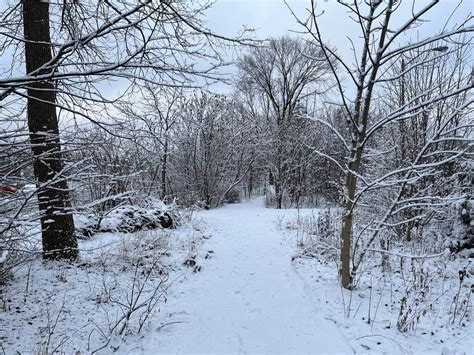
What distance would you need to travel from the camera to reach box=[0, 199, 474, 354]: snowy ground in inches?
122

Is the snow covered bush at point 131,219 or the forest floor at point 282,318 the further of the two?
the snow covered bush at point 131,219

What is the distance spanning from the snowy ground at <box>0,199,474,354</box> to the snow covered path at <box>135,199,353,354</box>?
0.01 meters

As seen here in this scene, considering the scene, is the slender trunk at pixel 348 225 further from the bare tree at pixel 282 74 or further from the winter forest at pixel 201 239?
the bare tree at pixel 282 74

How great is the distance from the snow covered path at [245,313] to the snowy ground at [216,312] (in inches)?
0.5

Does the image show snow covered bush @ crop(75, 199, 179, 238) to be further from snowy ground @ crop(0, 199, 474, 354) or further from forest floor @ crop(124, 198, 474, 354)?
forest floor @ crop(124, 198, 474, 354)

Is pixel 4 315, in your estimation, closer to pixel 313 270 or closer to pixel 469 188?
pixel 313 270

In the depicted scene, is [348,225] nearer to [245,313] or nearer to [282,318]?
[282,318]

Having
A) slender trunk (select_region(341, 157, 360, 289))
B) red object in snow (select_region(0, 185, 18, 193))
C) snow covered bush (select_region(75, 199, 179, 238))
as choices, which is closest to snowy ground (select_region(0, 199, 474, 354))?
slender trunk (select_region(341, 157, 360, 289))

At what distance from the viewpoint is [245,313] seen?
152 inches

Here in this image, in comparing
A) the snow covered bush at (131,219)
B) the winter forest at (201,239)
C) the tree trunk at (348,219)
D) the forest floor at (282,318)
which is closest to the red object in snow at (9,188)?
the winter forest at (201,239)

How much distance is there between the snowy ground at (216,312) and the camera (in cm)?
310

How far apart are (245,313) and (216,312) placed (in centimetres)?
36

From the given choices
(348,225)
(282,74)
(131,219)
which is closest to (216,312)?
(348,225)

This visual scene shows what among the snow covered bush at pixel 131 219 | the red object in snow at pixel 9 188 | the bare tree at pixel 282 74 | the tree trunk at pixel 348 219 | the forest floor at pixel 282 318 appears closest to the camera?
the red object in snow at pixel 9 188
